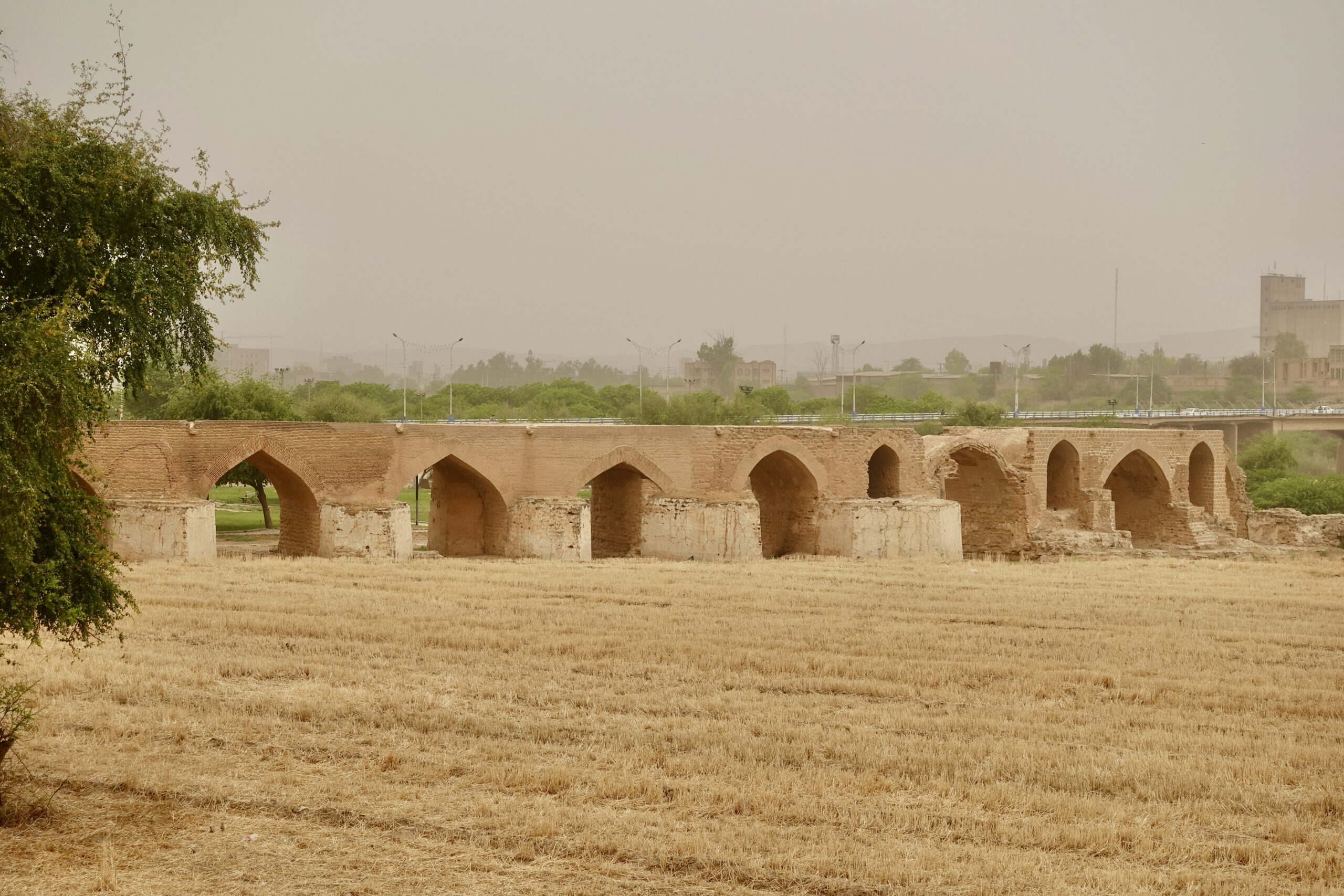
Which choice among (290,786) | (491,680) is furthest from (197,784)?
(491,680)

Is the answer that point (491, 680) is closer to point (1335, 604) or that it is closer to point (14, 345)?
point (14, 345)

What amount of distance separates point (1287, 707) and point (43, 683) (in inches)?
416

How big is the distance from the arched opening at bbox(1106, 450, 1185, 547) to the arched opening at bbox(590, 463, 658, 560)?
1482 cm

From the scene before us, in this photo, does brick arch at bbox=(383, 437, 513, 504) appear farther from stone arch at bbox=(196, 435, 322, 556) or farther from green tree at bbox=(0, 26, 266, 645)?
green tree at bbox=(0, 26, 266, 645)

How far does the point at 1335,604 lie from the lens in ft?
54.3

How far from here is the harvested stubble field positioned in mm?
6305

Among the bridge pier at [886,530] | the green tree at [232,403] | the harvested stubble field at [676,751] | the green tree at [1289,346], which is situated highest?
the green tree at [1289,346]

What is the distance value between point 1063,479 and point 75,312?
90.5 ft

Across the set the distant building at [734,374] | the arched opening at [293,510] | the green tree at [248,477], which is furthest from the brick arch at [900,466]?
the distant building at [734,374]

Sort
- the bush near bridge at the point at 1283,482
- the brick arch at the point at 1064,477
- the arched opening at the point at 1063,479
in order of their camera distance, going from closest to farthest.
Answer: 1. the brick arch at the point at 1064,477
2. the arched opening at the point at 1063,479
3. the bush near bridge at the point at 1283,482

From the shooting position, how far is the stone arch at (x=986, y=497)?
27.0m

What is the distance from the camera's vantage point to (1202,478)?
33.5m

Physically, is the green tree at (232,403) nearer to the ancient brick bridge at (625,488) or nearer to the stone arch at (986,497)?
the ancient brick bridge at (625,488)

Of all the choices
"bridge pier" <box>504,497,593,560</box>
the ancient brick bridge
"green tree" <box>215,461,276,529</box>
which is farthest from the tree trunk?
"bridge pier" <box>504,497,593,560</box>
